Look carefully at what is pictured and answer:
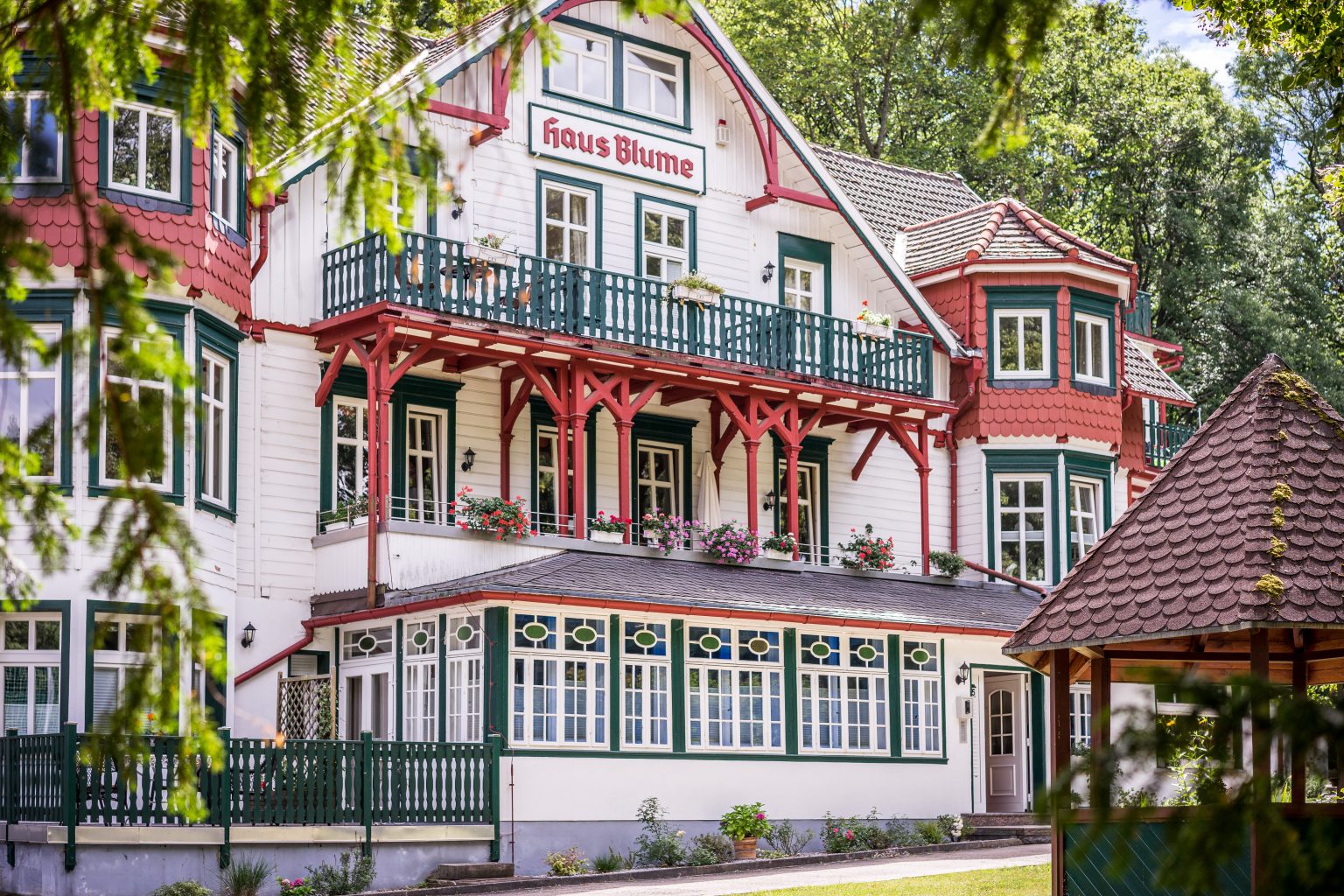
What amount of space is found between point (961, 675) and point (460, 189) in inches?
399

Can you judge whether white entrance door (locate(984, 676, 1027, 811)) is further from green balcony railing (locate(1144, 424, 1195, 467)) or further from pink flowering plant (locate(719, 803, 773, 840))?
green balcony railing (locate(1144, 424, 1195, 467))

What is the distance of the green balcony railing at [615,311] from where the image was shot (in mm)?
23828

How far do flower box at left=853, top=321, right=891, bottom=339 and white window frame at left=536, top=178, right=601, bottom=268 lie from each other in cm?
438

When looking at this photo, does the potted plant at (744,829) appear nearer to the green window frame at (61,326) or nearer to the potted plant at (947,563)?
the potted plant at (947,563)

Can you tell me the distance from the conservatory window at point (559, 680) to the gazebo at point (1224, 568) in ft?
31.8

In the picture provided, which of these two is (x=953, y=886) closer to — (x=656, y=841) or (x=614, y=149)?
(x=656, y=841)

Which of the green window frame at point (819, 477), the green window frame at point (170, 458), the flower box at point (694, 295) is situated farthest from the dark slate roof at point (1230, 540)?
the green window frame at point (819, 477)

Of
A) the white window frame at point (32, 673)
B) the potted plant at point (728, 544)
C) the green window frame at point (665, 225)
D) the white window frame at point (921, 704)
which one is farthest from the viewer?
the green window frame at point (665, 225)

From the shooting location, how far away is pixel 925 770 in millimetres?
Result: 26688

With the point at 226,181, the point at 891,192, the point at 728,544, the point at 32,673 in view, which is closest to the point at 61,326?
the point at 226,181

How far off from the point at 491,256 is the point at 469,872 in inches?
324

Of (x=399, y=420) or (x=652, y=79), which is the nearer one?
(x=399, y=420)

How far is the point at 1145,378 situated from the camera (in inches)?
1412

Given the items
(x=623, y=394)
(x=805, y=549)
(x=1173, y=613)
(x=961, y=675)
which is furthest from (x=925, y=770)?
(x=1173, y=613)
